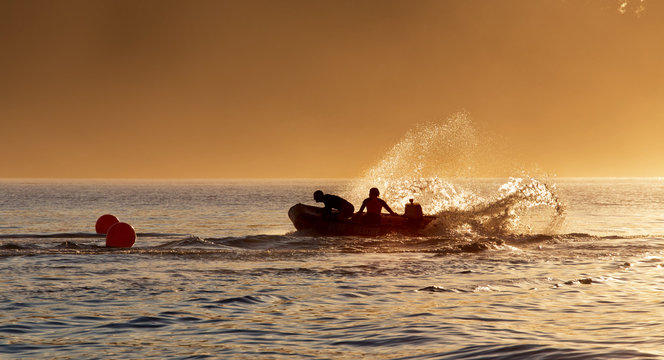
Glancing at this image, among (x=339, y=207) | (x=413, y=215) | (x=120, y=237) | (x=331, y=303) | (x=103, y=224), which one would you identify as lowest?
(x=331, y=303)

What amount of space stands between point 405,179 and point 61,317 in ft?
115

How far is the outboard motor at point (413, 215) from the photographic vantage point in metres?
29.4

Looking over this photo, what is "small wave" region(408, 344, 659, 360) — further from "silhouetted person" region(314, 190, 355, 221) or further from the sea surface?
"silhouetted person" region(314, 190, 355, 221)

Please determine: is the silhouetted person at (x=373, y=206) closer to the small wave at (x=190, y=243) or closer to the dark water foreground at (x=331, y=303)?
the dark water foreground at (x=331, y=303)

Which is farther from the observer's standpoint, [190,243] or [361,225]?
[361,225]

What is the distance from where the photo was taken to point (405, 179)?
47.1 metres

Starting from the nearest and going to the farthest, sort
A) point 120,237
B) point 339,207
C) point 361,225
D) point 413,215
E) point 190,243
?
point 120,237
point 190,243
point 413,215
point 361,225
point 339,207

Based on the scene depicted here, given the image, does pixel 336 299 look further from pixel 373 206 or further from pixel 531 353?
pixel 373 206

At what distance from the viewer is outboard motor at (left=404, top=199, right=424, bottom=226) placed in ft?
96.6

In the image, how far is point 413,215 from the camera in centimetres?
2945

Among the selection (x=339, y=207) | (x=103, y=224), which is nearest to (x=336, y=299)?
(x=339, y=207)

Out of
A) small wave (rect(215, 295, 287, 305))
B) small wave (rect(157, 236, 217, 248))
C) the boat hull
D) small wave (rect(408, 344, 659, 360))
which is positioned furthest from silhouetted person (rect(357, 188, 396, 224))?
small wave (rect(408, 344, 659, 360))

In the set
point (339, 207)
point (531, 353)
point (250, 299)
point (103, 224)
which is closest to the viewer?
point (531, 353)

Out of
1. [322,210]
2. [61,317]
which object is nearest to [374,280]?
[61,317]
